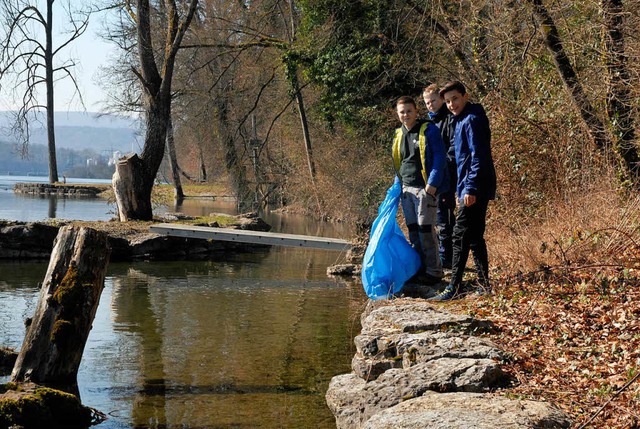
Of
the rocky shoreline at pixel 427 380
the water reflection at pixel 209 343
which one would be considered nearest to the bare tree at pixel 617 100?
the water reflection at pixel 209 343

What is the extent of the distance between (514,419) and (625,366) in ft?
3.54

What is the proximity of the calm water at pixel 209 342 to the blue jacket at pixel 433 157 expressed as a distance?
154 centimetres

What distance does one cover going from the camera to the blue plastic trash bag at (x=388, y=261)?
7703mm

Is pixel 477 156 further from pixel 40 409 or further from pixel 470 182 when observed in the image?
pixel 40 409

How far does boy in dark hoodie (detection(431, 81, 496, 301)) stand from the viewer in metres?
6.87

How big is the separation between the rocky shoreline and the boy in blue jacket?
94 centimetres

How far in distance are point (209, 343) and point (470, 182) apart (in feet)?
10.8

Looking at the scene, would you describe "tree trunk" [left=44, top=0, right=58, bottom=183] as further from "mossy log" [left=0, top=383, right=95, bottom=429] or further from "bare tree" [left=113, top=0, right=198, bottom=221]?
"mossy log" [left=0, top=383, right=95, bottom=429]

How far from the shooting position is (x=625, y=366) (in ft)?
15.8

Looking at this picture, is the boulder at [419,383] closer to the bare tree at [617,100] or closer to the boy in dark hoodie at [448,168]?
the boy in dark hoodie at [448,168]

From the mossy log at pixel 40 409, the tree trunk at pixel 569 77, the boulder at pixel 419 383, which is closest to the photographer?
the boulder at pixel 419 383

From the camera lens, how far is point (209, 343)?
28.2ft

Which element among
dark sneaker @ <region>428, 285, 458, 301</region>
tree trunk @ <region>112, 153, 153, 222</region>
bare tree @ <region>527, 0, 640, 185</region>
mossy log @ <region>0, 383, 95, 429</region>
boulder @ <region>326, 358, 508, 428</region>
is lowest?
mossy log @ <region>0, 383, 95, 429</region>

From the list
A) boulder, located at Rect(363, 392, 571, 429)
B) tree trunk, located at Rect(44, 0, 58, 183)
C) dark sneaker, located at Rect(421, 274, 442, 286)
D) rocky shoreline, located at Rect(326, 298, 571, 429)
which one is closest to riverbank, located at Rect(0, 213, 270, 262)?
dark sneaker, located at Rect(421, 274, 442, 286)
